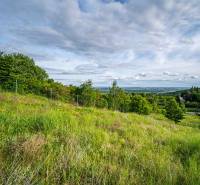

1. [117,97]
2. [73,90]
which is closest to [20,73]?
[73,90]

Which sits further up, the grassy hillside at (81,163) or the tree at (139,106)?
the grassy hillside at (81,163)

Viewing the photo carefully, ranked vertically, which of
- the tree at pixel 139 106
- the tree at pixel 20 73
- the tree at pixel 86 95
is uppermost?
the tree at pixel 20 73

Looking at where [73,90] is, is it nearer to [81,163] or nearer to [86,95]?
[86,95]

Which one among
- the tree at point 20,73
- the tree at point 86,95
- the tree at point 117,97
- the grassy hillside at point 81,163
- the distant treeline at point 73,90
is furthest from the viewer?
the tree at point 117,97

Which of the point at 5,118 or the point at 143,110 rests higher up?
the point at 5,118

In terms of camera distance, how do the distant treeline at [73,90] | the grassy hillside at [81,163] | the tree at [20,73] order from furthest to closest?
the distant treeline at [73,90] < the tree at [20,73] < the grassy hillside at [81,163]

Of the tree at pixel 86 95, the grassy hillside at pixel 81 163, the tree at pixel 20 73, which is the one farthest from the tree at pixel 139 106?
the grassy hillside at pixel 81 163

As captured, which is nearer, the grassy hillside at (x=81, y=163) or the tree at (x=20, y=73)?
the grassy hillside at (x=81, y=163)

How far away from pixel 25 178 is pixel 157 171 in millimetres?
1902

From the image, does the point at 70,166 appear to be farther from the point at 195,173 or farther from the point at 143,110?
the point at 143,110

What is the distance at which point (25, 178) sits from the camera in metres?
2.77

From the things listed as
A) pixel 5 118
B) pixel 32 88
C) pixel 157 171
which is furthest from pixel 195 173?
pixel 32 88

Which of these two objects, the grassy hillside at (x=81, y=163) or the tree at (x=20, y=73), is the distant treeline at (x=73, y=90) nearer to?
the tree at (x=20, y=73)

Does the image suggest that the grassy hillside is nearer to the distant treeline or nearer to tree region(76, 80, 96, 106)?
the distant treeline
